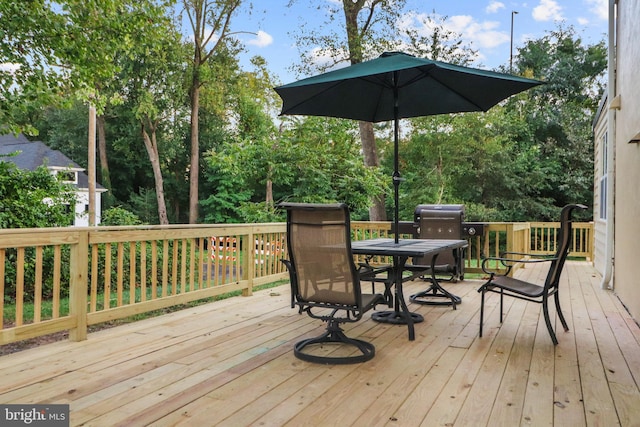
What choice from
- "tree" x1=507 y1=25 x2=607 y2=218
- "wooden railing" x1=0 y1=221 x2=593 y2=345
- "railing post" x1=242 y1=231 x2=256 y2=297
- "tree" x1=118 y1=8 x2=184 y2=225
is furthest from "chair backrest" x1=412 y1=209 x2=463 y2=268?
"tree" x1=118 y1=8 x2=184 y2=225

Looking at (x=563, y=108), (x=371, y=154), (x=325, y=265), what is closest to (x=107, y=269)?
(x=325, y=265)

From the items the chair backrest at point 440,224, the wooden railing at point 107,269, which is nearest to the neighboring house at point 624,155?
the chair backrest at point 440,224

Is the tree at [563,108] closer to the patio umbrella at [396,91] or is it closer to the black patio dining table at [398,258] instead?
the patio umbrella at [396,91]

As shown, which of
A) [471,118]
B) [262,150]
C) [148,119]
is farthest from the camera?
[148,119]

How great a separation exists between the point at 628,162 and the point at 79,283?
527 cm

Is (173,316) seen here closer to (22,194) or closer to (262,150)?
(22,194)

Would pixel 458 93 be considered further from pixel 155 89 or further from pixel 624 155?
pixel 155 89

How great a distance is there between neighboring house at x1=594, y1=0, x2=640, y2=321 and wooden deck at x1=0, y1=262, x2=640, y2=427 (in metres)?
0.85

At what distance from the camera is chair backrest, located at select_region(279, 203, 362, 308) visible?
285cm

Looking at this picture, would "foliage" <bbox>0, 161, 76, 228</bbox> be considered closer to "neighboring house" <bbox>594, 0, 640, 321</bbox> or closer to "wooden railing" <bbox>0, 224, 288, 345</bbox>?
"wooden railing" <bbox>0, 224, 288, 345</bbox>

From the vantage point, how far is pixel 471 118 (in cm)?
1510

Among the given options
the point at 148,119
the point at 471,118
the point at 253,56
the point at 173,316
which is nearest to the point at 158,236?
the point at 173,316

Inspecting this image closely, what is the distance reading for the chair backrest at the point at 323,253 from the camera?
2.85 meters

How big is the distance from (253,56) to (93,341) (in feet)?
62.9
